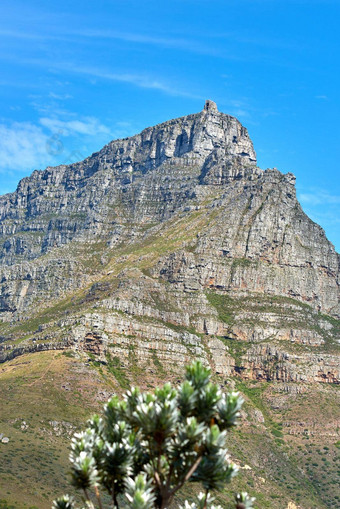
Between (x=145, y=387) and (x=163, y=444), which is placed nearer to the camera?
(x=163, y=444)

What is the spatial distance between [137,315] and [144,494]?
16649 centimetres

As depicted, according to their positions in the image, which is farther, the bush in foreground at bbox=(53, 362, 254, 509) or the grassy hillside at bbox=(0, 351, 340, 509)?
the grassy hillside at bbox=(0, 351, 340, 509)

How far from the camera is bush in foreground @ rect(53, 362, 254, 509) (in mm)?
22875

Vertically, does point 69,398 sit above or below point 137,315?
below

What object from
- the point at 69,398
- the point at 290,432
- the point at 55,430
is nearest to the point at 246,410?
the point at 290,432

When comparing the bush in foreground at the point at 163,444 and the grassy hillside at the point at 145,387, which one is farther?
the grassy hillside at the point at 145,387

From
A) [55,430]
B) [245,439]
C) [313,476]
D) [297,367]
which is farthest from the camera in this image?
[297,367]

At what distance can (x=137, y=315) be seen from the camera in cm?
18762

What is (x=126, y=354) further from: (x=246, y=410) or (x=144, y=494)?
(x=144, y=494)

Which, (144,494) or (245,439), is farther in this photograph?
(245,439)

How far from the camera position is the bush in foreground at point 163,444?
22.9m

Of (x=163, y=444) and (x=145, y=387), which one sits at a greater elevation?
(x=145, y=387)

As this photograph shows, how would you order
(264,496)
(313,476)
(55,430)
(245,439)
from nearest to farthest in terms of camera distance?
1. (55,430)
2. (264,496)
3. (313,476)
4. (245,439)

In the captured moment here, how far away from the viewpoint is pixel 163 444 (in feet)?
77.6
